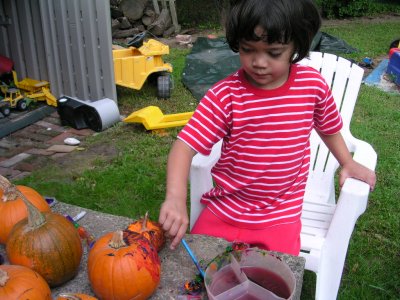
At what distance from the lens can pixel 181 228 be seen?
123 centimetres

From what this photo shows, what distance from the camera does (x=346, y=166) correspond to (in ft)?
5.80

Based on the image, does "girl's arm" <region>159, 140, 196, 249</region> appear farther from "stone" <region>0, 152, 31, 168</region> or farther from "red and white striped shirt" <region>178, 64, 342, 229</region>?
"stone" <region>0, 152, 31, 168</region>

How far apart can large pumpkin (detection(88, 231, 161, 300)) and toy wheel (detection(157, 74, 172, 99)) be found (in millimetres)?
3773

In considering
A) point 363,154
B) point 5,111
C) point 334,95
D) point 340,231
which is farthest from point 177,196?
Answer: point 5,111

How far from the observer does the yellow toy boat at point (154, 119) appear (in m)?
3.97

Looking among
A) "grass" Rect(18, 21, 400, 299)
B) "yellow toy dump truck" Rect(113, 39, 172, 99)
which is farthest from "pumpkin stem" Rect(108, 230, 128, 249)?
"yellow toy dump truck" Rect(113, 39, 172, 99)

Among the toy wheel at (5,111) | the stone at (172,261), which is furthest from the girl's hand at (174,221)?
the toy wheel at (5,111)

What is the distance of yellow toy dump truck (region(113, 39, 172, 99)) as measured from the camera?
4773 mm

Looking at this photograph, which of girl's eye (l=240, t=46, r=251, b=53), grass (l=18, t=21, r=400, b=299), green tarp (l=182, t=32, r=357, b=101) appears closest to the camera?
girl's eye (l=240, t=46, r=251, b=53)

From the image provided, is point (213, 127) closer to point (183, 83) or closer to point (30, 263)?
point (30, 263)

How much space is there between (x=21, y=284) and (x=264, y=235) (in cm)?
95

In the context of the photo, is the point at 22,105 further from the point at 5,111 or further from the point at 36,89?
the point at 36,89

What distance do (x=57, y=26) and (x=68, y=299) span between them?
160 inches

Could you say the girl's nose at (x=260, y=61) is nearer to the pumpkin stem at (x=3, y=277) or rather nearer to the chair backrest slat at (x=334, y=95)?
the pumpkin stem at (x=3, y=277)
